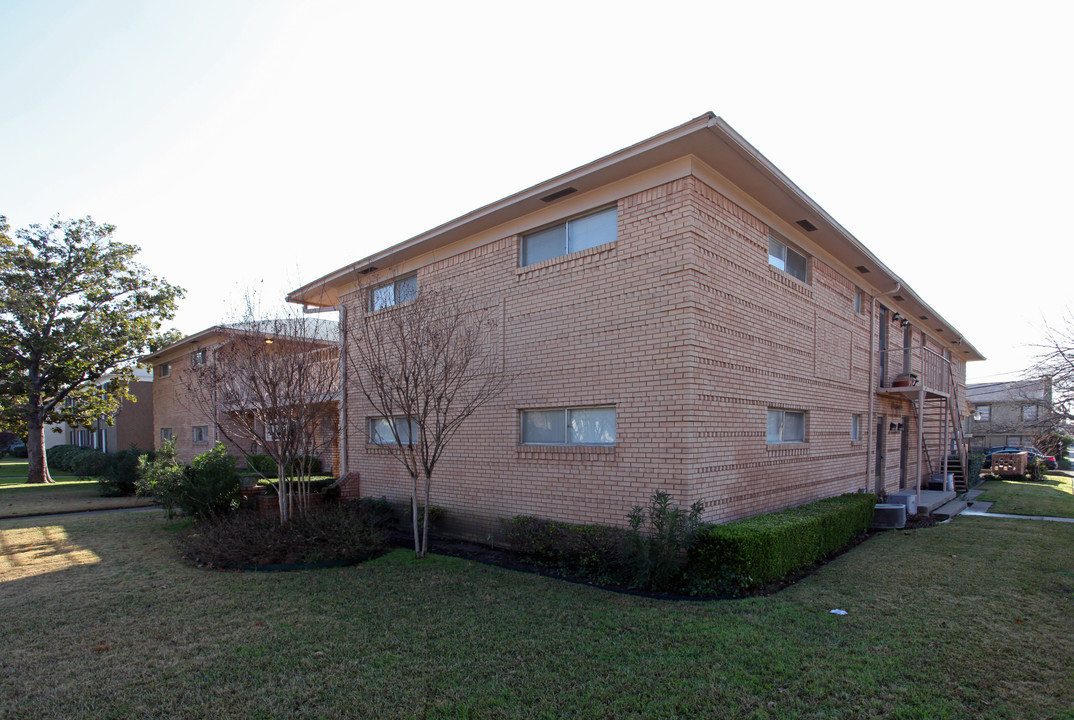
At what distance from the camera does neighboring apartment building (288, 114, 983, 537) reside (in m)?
8.00

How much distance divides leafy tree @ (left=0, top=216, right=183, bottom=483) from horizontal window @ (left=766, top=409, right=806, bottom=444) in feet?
79.8

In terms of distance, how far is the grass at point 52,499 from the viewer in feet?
49.4

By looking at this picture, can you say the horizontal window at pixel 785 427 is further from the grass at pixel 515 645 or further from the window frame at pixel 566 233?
the window frame at pixel 566 233

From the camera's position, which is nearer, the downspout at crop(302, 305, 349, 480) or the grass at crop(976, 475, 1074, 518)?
the downspout at crop(302, 305, 349, 480)

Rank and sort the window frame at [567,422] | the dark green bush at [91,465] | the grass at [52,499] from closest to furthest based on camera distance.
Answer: the window frame at [567,422]
the grass at [52,499]
the dark green bush at [91,465]

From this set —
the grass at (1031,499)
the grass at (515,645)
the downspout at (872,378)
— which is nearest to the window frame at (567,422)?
the grass at (515,645)

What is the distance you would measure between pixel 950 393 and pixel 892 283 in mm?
5756

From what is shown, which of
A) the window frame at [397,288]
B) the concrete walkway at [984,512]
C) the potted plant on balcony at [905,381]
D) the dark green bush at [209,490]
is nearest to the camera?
the dark green bush at [209,490]

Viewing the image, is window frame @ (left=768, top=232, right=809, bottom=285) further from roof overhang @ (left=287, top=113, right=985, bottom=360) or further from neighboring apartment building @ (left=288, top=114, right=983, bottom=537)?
roof overhang @ (left=287, top=113, right=985, bottom=360)

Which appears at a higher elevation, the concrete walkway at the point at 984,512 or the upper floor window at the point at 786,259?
the upper floor window at the point at 786,259

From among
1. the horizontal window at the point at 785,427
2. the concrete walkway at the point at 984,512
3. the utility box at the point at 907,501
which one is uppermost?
the horizontal window at the point at 785,427

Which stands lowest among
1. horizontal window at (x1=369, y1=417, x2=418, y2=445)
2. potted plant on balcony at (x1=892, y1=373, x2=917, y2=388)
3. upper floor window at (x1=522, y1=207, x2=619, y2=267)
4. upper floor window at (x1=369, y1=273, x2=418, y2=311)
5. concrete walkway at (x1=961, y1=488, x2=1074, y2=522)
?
concrete walkway at (x1=961, y1=488, x2=1074, y2=522)

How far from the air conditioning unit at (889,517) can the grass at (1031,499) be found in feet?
14.8

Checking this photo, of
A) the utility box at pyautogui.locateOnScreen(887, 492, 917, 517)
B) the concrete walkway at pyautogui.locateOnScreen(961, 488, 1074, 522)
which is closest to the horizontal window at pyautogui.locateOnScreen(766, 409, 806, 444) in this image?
the utility box at pyautogui.locateOnScreen(887, 492, 917, 517)
